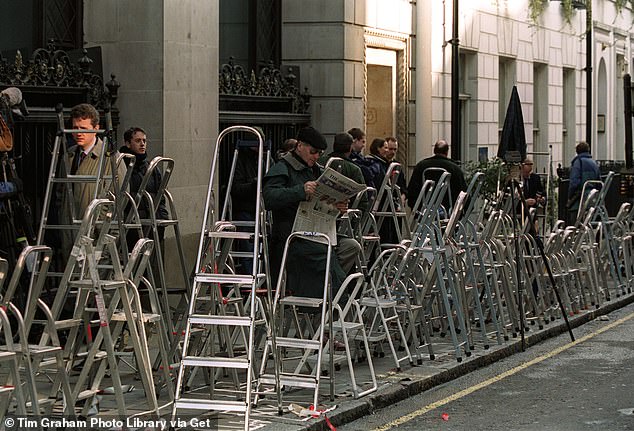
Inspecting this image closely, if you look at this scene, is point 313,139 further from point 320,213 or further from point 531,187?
point 531,187

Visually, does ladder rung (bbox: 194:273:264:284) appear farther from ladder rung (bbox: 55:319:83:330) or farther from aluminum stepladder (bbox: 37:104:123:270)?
ladder rung (bbox: 55:319:83:330)

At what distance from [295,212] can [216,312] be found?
1257mm

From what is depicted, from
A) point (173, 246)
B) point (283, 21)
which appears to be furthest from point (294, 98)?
point (173, 246)

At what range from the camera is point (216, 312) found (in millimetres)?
11031

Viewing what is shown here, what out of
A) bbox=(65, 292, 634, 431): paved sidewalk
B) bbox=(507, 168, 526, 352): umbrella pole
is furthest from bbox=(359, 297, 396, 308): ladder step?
bbox=(507, 168, 526, 352): umbrella pole

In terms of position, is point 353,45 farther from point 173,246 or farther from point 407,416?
point 407,416

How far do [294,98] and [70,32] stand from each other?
507cm

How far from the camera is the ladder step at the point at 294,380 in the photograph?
10495 mm

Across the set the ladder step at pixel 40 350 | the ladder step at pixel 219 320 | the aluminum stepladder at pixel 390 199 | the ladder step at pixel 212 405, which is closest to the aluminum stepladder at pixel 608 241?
the aluminum stepladder at pixel 390 199

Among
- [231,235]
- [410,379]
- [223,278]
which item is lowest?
[410,379]

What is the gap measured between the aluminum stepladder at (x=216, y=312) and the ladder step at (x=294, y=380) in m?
0.13

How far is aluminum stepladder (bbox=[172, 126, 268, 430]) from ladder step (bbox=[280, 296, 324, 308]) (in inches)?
10.8

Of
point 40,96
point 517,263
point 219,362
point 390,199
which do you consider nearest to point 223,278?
point 219,362

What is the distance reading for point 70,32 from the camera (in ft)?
51.4
